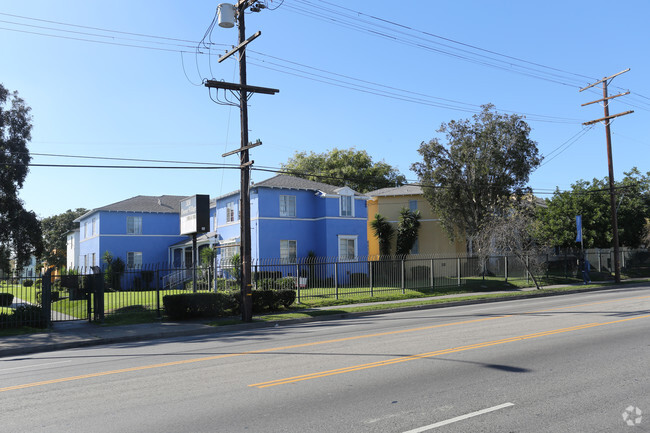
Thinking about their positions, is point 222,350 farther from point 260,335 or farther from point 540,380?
point 540,380

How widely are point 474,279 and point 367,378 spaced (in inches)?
973

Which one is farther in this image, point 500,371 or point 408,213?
point 408,213

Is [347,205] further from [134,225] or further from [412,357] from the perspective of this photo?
[412,357]

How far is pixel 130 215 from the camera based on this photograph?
149 ft

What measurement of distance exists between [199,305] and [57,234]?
200 feet

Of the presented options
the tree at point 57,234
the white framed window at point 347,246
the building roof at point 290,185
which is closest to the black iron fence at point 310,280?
the white framed window at point 347,246

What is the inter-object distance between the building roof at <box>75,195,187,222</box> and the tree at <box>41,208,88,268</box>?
2710cm

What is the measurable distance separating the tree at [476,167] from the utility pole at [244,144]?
961 inches

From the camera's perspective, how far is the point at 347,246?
38.4m

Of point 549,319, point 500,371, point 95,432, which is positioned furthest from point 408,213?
point 95,432

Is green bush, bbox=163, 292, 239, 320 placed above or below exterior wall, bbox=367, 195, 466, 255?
below

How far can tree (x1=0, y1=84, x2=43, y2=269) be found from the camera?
22.8m

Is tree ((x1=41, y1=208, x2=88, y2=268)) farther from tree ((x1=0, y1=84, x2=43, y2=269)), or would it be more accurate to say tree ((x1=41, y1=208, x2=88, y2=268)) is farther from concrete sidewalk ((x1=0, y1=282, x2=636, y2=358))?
concrete sidewalk ((x1=0, y1=282, x2=636, y2=358))

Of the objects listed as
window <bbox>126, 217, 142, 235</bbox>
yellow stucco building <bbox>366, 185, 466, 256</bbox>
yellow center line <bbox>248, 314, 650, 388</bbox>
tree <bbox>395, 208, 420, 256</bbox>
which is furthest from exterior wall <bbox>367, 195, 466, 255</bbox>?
yellow center line <bbox>248, 314, 650, 388</bbox>
